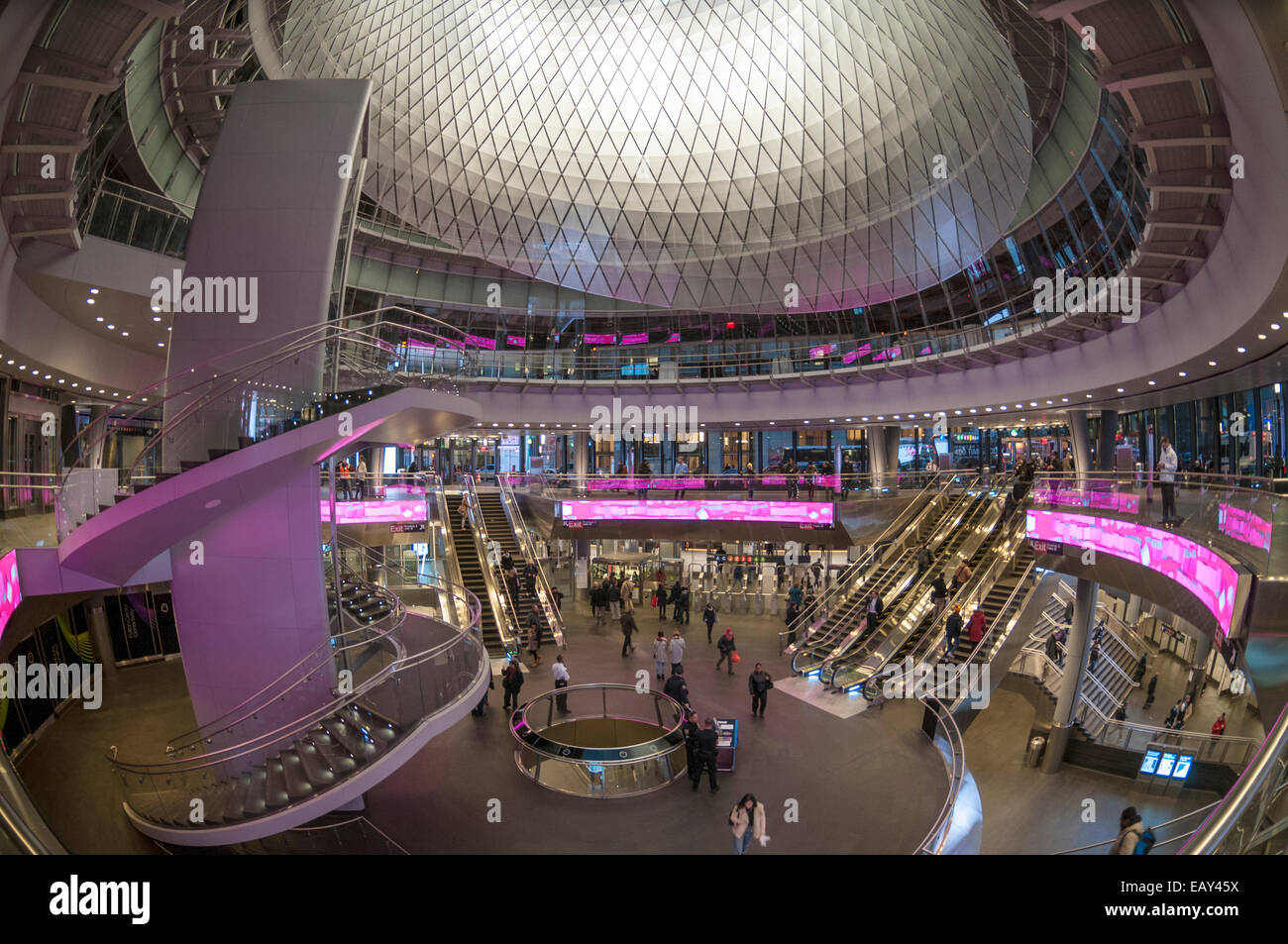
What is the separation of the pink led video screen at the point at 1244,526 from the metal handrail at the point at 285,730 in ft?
40.7

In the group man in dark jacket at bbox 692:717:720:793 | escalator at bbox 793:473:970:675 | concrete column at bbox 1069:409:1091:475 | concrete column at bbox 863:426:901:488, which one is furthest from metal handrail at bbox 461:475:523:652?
concrete column at bbox 1069:409:1091:475

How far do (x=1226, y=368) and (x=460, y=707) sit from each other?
74.1 feet

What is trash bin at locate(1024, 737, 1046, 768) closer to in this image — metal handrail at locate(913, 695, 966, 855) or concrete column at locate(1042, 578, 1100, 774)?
concrete column at locate(1042, 578, 1100, 774)

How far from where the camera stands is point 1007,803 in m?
17.0

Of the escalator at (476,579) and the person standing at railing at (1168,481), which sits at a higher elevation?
the person standing at railing at (1168,481)

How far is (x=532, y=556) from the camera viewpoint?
28000mm

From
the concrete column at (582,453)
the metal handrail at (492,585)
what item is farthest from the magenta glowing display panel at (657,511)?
the concrete column at (582,453)

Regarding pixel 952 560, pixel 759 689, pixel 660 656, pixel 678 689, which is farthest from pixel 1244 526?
pixel 660 656

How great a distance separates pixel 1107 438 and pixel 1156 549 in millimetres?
18891

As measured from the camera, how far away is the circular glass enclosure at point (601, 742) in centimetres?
1346

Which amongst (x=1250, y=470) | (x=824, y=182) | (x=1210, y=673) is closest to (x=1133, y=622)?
(x=1210, y=673)

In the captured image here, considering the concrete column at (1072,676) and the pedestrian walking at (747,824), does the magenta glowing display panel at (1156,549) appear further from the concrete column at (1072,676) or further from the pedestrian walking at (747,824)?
the pedestrian walking at (747,824)

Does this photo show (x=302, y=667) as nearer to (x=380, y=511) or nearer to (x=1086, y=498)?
(x=380, y=511)
